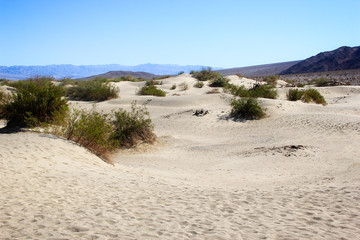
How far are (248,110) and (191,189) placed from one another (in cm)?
1048

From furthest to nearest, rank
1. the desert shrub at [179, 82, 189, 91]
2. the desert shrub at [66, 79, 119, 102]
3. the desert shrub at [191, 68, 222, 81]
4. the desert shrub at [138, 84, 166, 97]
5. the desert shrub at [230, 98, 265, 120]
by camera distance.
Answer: the desert shrub at [191, 68, 222, 81] < the desert shrub at [179, 82, 189, 91] < the desert shrub at [138, 84, 166, 97] < the desert shrub at [66, 79, 119, 102] < the desert shrub at [230, 98, 265, 120]

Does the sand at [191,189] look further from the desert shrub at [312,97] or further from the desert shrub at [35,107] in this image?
the desert shrub at [312,97]

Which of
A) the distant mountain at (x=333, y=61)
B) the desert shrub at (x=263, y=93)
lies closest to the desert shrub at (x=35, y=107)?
the desert shrub at (x=263, y=93)

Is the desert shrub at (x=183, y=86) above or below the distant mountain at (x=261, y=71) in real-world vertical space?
below

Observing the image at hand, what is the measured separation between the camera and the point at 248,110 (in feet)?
52.9

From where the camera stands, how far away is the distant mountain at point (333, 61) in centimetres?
8501

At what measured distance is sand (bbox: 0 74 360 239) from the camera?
13.4 ft

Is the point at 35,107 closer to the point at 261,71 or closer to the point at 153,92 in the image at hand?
the point at 153,92

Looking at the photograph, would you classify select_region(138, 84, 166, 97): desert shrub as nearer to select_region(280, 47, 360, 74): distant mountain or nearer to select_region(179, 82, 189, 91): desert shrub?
select_region(179, 82, 189, 91): desert shrub

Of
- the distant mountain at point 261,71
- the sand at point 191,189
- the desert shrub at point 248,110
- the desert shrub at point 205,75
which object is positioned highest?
the distant mountain at point 261,71

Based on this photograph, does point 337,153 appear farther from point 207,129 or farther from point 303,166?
point 207,129

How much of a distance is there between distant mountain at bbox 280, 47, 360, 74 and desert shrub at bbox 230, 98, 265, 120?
7758 cm

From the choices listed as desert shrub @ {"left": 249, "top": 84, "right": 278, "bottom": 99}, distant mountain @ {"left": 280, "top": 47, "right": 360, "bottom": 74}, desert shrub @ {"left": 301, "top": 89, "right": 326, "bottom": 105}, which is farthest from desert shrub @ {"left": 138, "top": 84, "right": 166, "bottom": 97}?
distant mountain @ {"left": 280, "top": 47, "right": 360, "bottom": 74}

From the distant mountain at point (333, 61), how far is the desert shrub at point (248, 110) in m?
77.6
